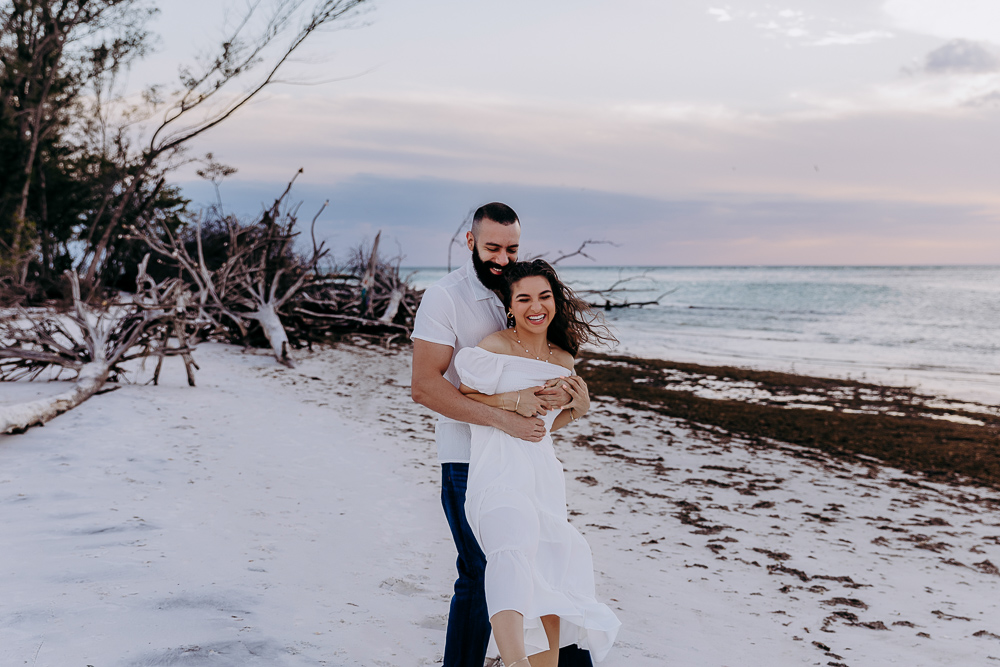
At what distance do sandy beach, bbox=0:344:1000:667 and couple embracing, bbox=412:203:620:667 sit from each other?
705 millimetres

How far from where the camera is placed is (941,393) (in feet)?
38.8

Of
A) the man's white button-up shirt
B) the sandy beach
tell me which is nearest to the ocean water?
the sandy beach

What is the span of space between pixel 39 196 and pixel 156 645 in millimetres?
22201

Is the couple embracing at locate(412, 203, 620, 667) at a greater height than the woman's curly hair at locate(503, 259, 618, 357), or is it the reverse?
the woman's curly hair at locate(503, 259, 618, 357)

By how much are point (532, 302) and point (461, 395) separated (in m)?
0.43

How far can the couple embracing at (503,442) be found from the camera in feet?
7.77

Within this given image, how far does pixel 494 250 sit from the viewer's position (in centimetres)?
257

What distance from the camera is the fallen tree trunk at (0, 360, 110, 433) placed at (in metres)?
5.44

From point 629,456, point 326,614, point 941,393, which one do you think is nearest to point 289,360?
point 629,456

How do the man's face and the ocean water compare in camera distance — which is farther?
the ocean water

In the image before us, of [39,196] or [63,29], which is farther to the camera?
[39,196]

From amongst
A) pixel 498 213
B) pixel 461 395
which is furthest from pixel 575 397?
pixel 498 213

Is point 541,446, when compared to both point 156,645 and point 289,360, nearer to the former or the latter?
point 156,645

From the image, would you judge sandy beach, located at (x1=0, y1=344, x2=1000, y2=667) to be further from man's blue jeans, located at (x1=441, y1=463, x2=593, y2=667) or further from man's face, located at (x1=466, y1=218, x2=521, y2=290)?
man's face, located at (x1=466, y1=218, x2=521, y2=290)
